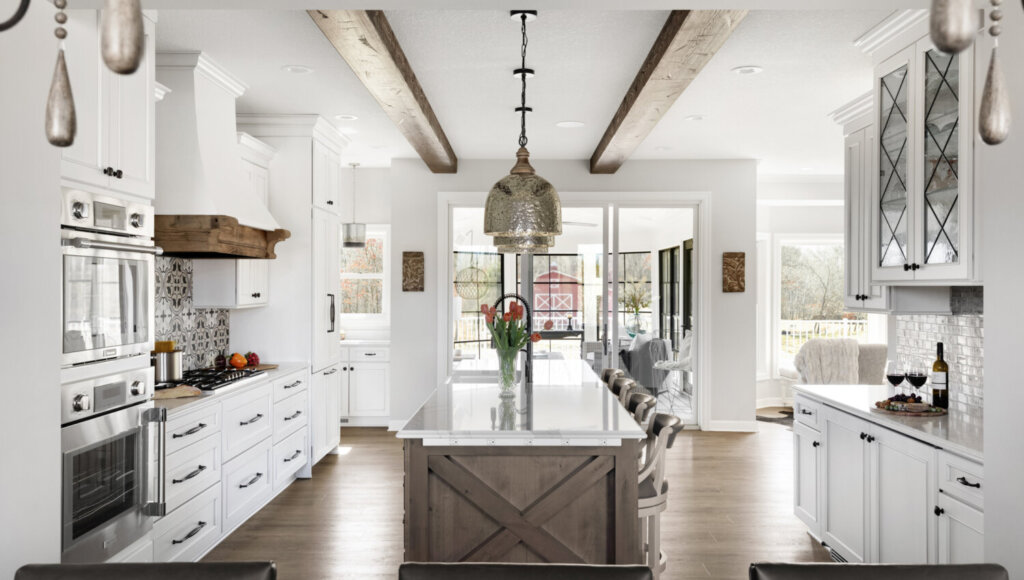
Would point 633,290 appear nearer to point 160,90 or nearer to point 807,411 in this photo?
point 807,411

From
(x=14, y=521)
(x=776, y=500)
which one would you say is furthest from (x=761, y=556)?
(x=14, y=521)

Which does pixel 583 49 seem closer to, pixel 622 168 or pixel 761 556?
pixel 761 556

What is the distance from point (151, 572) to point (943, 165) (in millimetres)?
3234

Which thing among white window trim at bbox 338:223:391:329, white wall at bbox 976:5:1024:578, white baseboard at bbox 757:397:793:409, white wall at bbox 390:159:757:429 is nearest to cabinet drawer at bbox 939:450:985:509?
white wall at bbox 976:5:1024:578

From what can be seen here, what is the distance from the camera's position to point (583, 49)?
372cm

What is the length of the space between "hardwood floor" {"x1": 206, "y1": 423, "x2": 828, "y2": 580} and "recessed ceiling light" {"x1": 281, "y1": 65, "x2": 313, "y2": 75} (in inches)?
107

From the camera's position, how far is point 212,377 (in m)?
4.16

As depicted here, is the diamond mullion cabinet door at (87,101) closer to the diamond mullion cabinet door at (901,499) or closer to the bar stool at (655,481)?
the bar stool at (655,481)

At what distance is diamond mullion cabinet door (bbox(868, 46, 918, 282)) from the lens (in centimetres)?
324

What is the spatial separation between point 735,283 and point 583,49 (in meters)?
3.87

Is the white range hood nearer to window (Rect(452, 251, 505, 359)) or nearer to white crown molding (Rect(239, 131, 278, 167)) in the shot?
white crown molding (Rect(239, 131, 278, 167))

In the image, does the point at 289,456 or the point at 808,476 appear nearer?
the point at 808,476

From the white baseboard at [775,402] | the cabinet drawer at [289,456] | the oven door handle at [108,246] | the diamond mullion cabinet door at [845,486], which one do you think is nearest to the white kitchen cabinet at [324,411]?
the cabinet drawer at [289,456]

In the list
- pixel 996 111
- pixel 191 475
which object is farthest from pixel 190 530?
pixel 996 111
